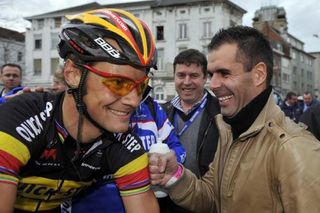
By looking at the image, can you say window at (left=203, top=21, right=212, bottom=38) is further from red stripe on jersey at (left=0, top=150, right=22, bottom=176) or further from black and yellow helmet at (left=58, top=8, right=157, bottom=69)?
red stripe on jersey at (left=0, top=150, right=22, bottom=176)

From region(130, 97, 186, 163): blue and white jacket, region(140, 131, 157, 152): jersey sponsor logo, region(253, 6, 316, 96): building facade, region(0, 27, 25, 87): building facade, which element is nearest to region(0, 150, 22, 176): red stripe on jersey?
region(130, 97, 186, 163): blue and white jacket

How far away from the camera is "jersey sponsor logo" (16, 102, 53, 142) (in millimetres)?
1965

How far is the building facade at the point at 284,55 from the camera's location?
66.6 metres

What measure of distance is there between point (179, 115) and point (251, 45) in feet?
6.10

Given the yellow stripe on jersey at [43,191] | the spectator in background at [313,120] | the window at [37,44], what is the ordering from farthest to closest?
1. the window at [37,44]
2. the spectator in background at [313,120]
3. the yellow stripe on jersey at [43,191]

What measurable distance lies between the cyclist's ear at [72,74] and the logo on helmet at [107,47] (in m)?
0.21

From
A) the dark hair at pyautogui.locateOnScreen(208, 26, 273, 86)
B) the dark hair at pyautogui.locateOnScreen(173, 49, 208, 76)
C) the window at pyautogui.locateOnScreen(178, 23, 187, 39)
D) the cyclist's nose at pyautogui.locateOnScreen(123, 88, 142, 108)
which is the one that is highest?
the window at pyautogui.locateOnScreen(178, 23, 187, 39)

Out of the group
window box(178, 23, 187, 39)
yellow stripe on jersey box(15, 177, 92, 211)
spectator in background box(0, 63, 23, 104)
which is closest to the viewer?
yellow stripe on jersey box(15, 177, 92, 211)

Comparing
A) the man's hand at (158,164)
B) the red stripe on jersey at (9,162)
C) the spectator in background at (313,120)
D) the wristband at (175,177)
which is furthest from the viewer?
the spectator in background at (313,120)

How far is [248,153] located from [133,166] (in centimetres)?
69

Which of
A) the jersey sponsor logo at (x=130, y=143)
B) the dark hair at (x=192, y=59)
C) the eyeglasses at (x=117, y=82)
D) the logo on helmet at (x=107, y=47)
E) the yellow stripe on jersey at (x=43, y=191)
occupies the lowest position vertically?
the yellow stripe on jersey at (x=43, y=191)

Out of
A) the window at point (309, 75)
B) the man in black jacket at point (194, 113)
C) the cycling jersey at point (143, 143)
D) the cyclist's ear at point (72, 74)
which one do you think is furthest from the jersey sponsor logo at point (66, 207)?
the window at point (309, 75)

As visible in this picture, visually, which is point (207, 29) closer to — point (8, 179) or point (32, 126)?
point (32, 126)

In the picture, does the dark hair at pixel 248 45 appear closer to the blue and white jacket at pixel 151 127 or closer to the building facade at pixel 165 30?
the blue and white jacket at pixel 151 127
